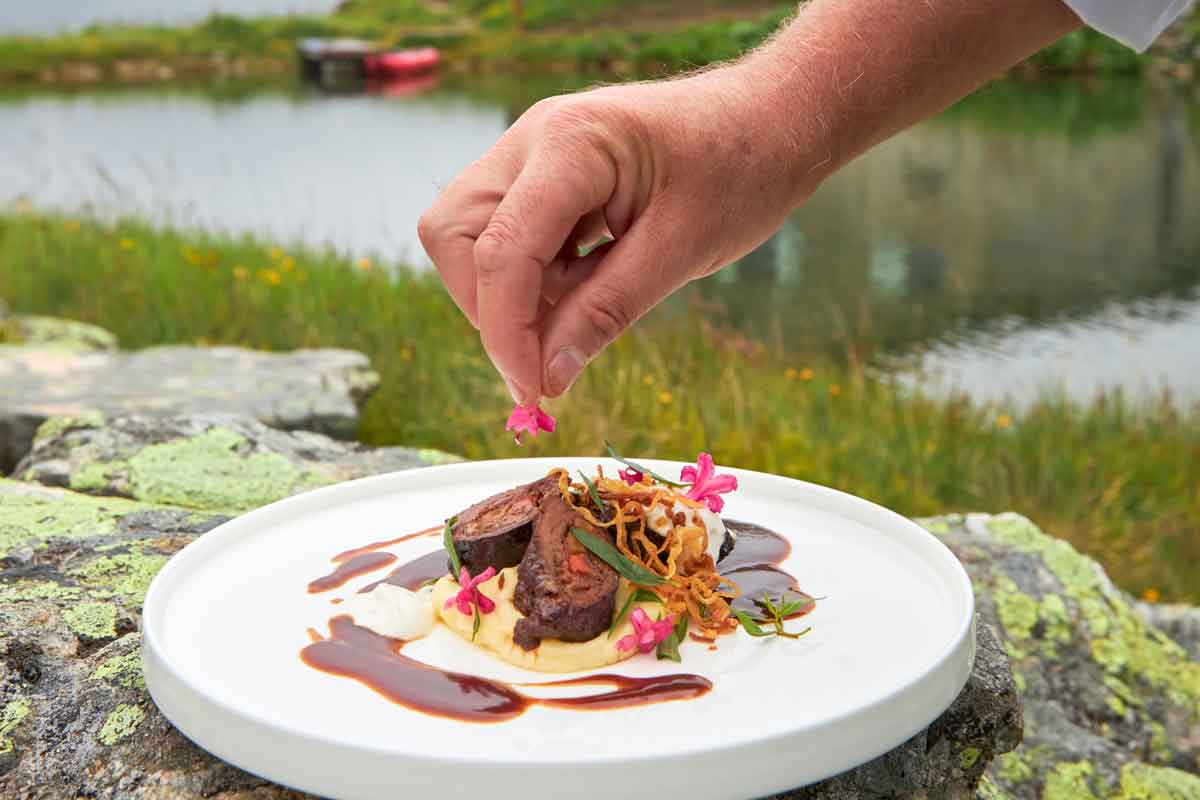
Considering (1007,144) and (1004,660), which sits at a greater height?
(1004,660)

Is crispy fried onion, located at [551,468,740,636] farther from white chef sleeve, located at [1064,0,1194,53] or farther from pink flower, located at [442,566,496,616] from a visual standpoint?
white chef sleeve, located at [1064,0,1194,53]

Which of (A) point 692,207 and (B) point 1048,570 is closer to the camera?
(A) point 692,207

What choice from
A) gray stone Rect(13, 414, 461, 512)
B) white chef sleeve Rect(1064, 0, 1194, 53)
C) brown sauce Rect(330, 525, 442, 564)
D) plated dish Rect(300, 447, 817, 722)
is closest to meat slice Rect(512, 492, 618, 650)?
plated dish Rect(300, 447, 817, 722)

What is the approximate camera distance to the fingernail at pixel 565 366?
1.62m

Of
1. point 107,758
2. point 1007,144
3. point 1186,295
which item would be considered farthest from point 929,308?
point 1007,144

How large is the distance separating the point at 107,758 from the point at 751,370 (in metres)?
4.23

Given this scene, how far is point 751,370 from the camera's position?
5.32 meters

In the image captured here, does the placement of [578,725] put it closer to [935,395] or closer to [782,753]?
[782,753]

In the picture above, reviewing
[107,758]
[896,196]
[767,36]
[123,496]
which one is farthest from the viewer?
[896,196]

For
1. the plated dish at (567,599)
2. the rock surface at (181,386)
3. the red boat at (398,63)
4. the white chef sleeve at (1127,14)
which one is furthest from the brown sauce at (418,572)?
the red boat at (398,63)

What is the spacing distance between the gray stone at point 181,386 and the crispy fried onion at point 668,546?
2.20 metres

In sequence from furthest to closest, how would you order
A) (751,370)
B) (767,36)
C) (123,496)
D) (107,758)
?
(751,370), (123,496), (767,36), (107,758)

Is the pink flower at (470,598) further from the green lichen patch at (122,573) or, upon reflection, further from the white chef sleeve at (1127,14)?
the white chef sleeve at (1127,14)

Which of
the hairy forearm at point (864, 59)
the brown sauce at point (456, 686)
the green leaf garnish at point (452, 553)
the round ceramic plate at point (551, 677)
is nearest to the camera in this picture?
the round ceramic plate at point (551, 677)
